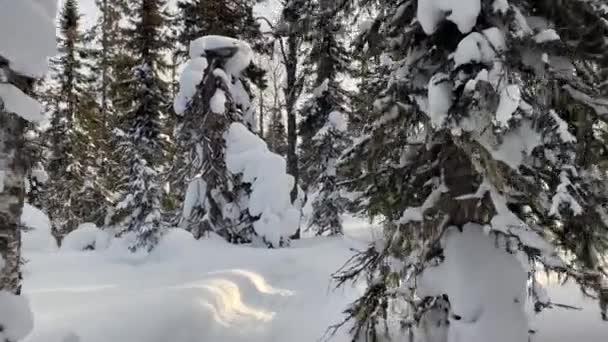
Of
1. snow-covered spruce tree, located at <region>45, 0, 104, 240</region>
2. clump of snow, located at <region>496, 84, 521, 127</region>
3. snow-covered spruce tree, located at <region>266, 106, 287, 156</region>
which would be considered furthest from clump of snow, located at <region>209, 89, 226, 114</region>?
snow-covered spruce tree, located at <region>266, 106, 287, 156</region>

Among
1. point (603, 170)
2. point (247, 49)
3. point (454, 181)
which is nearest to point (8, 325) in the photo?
point (454, 181)

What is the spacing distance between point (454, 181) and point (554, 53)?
4.45ft

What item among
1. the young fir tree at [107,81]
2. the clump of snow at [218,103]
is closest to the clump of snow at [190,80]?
the clump of snow at [218,103]

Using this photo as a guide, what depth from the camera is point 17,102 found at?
354 centimetres

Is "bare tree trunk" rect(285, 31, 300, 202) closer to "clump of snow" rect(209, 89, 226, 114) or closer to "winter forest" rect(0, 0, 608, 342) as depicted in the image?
"clump of snow" rect(209, 89, 226, 114)

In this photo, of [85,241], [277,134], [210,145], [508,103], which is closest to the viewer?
[508,103]

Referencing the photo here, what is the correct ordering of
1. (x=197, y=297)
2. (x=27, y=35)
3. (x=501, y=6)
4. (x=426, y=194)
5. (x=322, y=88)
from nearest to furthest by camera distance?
1. (x=27, y=35)
2. (x=501, y=6)
3. (x=426, y=194)
4. (x=197, y=297)
5. (x=322, y=88)

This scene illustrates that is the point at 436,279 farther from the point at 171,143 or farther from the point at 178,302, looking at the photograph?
the point at 171,143

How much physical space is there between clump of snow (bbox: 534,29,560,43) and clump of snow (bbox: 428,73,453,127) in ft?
2.43

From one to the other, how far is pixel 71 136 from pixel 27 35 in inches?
719

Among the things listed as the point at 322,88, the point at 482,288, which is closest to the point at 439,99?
the point at 482,288

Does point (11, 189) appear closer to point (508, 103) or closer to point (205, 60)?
point (508, 103)

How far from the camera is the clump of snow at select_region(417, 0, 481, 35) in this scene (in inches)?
150

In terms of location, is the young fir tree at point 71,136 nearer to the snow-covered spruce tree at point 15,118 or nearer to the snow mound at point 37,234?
the snow mound at point 37,234
